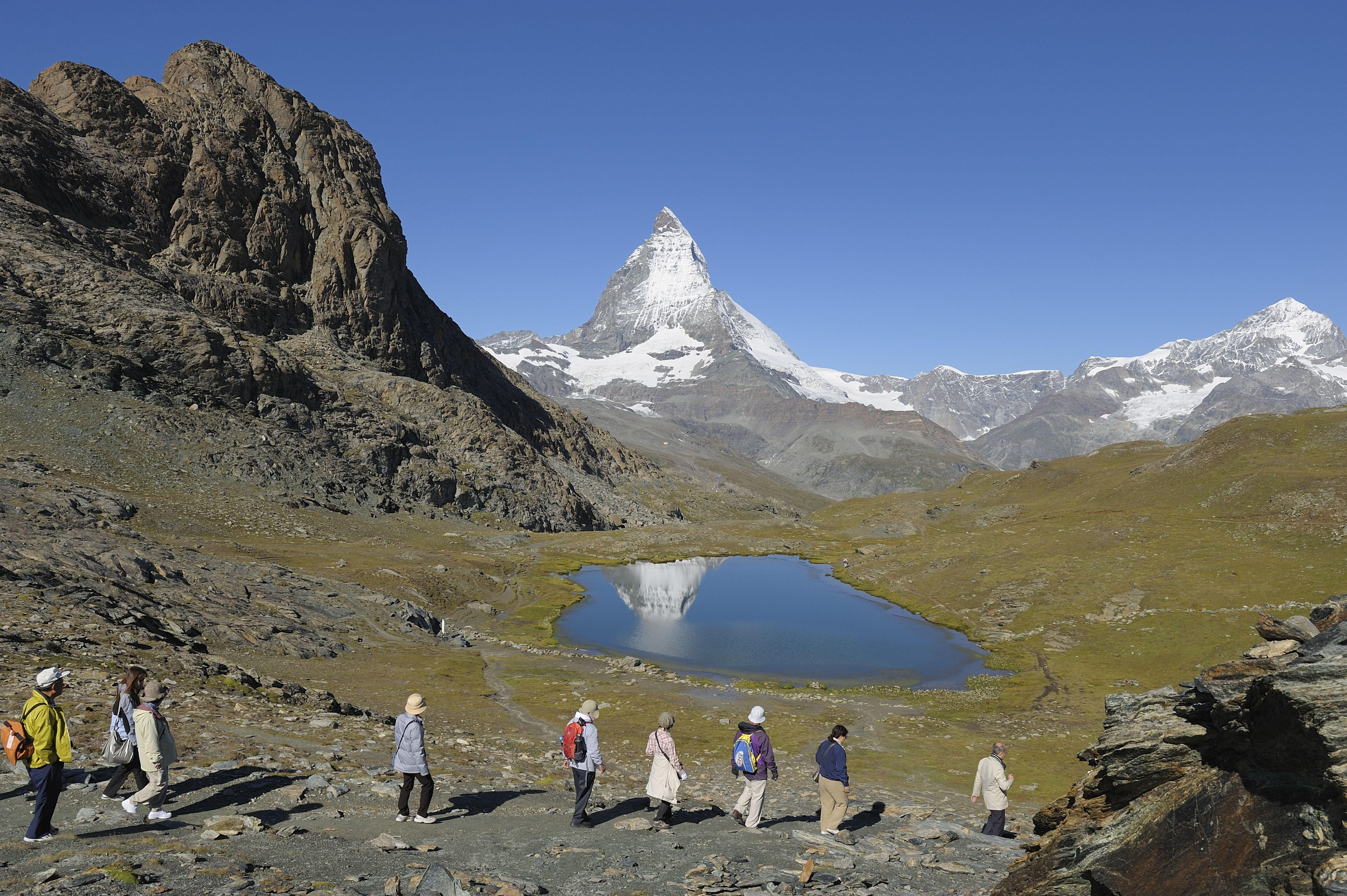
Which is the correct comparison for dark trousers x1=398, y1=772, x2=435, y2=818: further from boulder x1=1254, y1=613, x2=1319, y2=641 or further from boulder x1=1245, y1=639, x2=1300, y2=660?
boulder x1=1254, y1=613, x2=1319, y2=641

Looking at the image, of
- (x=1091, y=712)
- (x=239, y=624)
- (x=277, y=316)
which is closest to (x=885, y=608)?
(x=1091, y=712)

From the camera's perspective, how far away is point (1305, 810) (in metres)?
13.2

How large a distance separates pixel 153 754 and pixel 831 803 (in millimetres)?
18919

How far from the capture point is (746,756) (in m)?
23.9

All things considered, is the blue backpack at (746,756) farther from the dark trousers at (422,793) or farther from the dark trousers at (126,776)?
the dark trousers at (126,776)

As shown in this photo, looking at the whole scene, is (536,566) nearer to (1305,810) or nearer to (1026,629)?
(1026,629)

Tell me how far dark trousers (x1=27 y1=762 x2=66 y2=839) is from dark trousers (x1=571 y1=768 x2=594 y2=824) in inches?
484

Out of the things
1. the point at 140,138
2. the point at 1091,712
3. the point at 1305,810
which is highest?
the point at 140,138

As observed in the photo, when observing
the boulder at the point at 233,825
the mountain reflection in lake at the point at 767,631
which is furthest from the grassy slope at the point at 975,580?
the boulder at the point at 233,825

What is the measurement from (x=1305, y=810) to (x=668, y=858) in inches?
561

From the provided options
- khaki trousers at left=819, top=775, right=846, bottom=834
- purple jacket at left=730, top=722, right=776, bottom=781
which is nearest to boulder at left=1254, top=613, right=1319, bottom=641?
khaki trousers at left=819, top=775, right=846, bottom=834

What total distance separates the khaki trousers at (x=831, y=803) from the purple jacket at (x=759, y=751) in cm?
183

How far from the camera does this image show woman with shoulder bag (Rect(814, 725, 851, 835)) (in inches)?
954

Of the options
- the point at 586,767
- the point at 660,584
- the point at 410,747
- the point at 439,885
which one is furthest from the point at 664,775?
the point at 660,584
